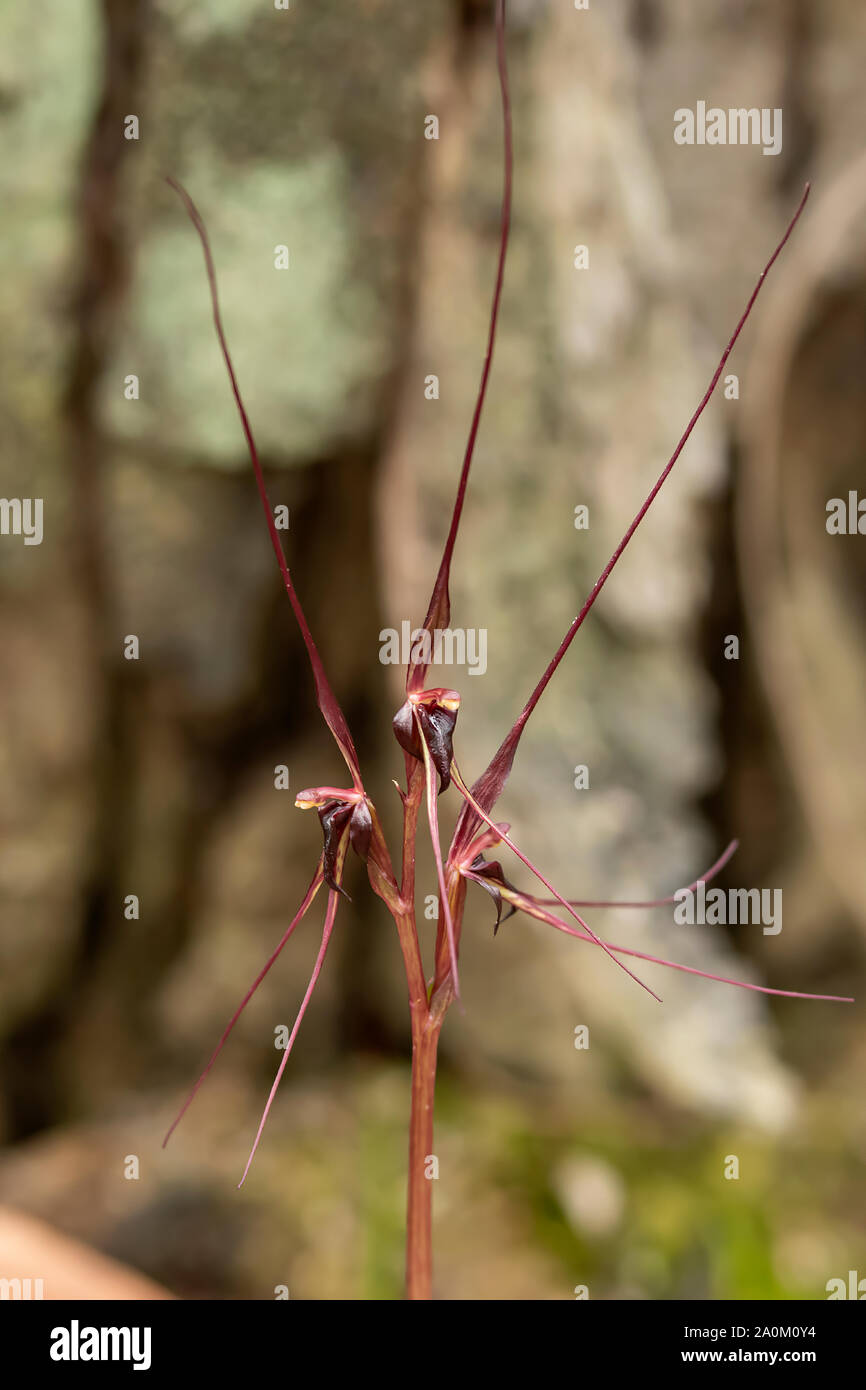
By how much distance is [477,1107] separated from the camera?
109 cm

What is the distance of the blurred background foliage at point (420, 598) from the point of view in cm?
89

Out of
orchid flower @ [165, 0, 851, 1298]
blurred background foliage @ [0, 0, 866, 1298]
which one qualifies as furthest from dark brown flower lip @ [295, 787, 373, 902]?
blurred background foliage @ [0, 0, 866, 1298]

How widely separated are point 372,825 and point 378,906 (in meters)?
0.82

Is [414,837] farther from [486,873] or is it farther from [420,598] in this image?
[420,598]

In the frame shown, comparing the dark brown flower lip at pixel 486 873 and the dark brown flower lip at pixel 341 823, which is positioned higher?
the dark brown flower lip at pixel 341 823

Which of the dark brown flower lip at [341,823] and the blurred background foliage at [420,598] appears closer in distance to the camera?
the dark brown flower lip at [341,823]

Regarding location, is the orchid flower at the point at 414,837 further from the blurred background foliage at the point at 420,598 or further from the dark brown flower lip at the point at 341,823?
the blurred background foliage at the point at 420,598

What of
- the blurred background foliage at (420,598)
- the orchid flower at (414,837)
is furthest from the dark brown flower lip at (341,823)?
the blurred background foliage at (420,598)

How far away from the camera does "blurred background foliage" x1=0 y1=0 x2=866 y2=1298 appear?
892 mm

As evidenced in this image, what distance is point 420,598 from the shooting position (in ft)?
3.05

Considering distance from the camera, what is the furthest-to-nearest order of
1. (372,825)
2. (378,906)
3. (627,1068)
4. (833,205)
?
(378,906), (627,1068), (833,205), (372,825)

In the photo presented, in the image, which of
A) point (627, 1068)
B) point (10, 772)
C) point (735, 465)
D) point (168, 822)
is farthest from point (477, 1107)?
point (735, 465)

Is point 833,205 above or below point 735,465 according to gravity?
above
